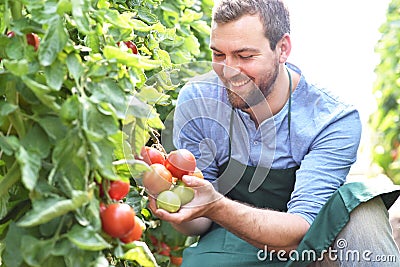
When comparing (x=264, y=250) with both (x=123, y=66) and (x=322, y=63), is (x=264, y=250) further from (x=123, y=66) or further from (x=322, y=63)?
(x=322, y=63)

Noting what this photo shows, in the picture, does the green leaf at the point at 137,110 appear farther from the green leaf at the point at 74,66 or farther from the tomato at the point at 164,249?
the tomato at the point at 164,249

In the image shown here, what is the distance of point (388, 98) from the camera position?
182 inches

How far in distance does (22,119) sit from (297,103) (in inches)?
45.0

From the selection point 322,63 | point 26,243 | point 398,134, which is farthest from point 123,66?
point 322,63

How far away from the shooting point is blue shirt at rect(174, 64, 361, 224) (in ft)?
6.97

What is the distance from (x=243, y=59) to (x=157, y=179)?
0.62 meters

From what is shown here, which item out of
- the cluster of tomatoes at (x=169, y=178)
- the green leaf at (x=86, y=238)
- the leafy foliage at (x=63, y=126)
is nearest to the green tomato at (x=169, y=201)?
the cluster of tomatoes at (x=169, y=178)

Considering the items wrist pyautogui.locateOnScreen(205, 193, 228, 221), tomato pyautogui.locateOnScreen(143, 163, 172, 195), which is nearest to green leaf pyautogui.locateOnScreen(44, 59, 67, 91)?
tomato pyautogui.locateOnScreen(143, 163, 172, 195)

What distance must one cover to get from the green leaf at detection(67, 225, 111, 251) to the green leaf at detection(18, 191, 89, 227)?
0.13 ft

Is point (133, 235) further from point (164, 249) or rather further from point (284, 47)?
point (284, 47)

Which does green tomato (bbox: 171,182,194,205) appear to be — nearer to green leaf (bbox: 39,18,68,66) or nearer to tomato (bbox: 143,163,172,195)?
tomato (bbox: 143,163,172,195)

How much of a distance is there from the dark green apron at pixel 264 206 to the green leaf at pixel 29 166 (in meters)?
0.96

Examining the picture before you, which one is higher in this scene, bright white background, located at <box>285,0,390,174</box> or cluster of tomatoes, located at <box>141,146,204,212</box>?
cluster of tomatoes, located at <box>141,146,204,212</box>

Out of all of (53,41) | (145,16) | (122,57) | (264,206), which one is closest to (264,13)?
(145,16)
